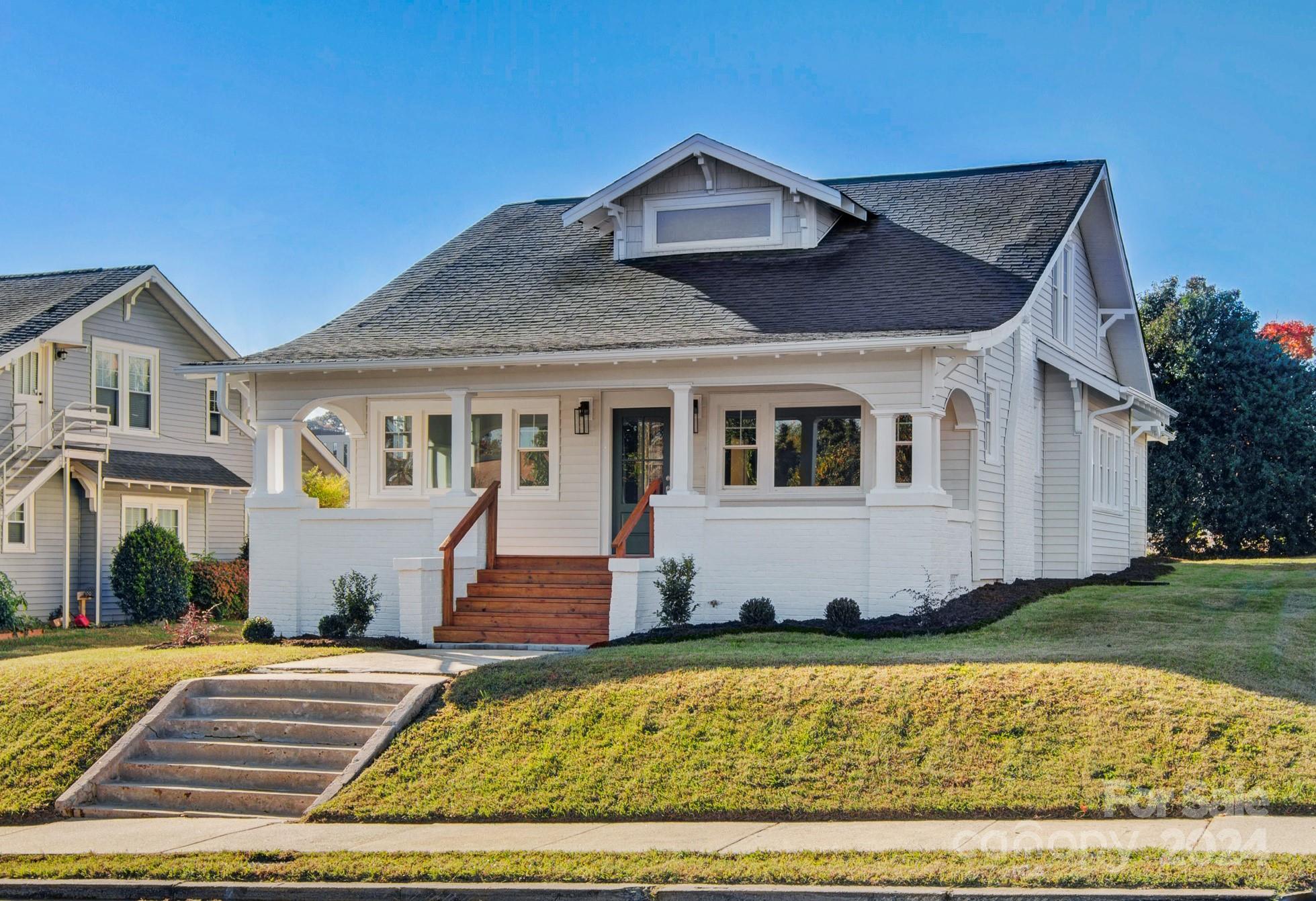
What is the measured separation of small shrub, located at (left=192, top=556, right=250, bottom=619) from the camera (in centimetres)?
2845

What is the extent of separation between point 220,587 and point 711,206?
Result: 13.8m

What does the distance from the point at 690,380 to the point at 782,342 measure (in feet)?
4.62

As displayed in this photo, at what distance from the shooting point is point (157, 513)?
29.0m

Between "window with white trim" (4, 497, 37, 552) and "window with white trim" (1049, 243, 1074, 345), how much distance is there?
17862 millimetres

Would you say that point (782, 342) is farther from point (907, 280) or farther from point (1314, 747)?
point (1314, 747)

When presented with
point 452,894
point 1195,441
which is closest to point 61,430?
point 452,894

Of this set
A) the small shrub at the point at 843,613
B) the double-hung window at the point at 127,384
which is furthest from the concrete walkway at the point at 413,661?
the double-hung window at the point at 127,384

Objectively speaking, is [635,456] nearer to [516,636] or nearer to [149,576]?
[516,636]

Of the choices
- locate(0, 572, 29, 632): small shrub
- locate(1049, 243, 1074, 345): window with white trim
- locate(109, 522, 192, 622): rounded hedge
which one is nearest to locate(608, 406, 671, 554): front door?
locate(1049, 243, 1074, 345): window with white trim

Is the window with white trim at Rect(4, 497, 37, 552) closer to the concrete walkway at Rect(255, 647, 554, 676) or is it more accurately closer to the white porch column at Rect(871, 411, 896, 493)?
the concrete walkway at Rect(255, 647, 554, 676)

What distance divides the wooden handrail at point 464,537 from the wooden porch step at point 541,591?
0.40m

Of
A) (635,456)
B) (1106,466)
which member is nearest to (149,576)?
(635,456)

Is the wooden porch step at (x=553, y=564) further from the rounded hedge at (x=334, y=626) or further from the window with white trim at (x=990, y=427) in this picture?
the window with white trim at (x=990, y=427)

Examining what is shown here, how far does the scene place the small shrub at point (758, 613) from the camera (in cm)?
1662
